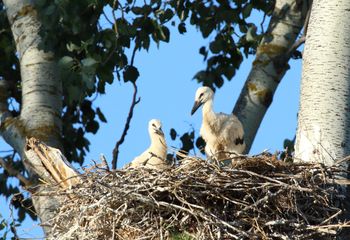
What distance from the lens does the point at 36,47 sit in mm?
13312

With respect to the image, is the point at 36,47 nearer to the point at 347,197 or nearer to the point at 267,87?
the point at 267,87

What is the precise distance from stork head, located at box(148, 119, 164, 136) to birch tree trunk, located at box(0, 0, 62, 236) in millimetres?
796

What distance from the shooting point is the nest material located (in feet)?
30.9

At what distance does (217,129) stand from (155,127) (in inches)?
25.3

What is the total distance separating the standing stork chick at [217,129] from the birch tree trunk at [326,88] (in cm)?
178

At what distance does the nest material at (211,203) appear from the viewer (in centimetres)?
941

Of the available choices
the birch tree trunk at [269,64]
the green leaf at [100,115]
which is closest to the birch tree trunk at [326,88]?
the birch tree trunk at [269,64]

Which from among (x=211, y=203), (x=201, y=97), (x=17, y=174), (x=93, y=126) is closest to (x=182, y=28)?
(x=93, y=126)

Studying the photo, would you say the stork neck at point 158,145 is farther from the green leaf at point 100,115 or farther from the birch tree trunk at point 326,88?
the green leaf at point 100,115

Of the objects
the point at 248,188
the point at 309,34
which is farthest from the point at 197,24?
the point at 248,188

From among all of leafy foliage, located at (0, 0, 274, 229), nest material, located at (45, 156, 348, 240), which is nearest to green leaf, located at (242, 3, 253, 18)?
leafy foliage, located at (0, 0, 274, 229)

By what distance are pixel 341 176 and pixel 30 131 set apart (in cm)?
365

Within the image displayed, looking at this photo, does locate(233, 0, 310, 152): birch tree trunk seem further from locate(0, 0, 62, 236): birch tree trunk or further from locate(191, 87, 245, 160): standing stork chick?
locate(0, 0, 62, 236): birch tree trunk

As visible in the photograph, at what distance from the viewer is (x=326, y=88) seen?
397 inches
